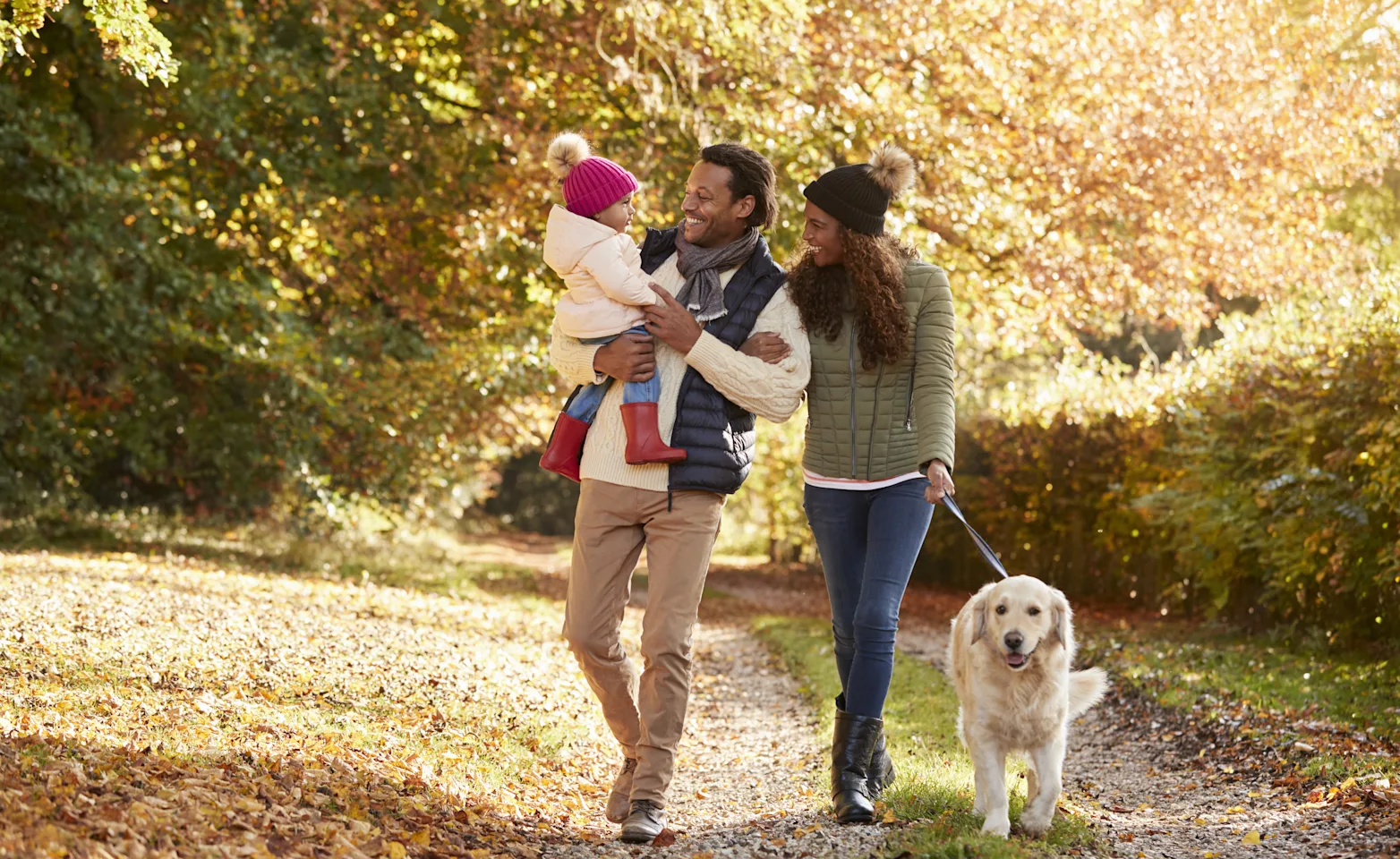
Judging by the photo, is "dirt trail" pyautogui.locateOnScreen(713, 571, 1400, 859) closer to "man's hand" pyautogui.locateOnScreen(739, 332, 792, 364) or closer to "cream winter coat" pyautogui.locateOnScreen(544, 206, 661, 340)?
"man's hand" pyautogui.locateOnScreen(739, 332, 792, 364)

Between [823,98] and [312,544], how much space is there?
24.8 feet

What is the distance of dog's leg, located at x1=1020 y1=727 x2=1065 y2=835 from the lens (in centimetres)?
453

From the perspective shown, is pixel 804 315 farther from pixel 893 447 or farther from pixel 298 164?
pixel 298 164

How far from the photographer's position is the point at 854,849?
4.34m

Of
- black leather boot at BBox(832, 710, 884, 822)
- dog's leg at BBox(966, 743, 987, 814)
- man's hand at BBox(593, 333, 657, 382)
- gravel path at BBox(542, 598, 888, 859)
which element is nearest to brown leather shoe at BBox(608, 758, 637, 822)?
gravel path at BBox(542, 598, 888, 859)

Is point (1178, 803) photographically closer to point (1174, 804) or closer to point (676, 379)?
point (1174, 804)

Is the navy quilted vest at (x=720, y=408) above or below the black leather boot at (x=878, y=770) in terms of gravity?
above

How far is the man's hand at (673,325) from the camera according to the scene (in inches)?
178

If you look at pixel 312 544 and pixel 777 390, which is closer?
pixel 777 390

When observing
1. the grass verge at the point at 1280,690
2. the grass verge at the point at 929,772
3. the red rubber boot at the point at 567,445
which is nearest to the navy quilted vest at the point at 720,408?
the red rubber boot at the point at 567,445

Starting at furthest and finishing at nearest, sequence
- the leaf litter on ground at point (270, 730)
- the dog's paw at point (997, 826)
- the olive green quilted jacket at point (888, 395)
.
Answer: the olive green quilted jacket at point (888, 395)
the dog's paw at point (997, 826)
the leaf litter on ground at point (270, 730)

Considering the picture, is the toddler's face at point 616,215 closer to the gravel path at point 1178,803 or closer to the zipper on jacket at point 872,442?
the zipper on jacket at point 872,442

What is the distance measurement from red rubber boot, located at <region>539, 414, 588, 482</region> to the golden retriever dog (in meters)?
1.53

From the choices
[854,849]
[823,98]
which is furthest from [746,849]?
[823,98]
